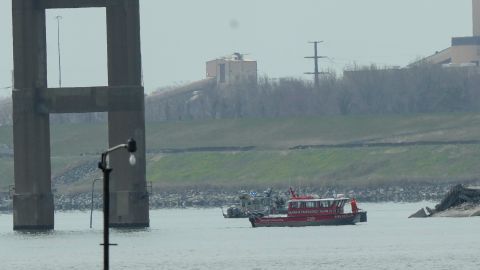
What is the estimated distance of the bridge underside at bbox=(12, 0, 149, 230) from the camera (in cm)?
12294

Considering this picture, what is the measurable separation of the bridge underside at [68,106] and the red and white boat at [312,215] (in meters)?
13.7

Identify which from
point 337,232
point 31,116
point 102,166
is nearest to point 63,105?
point 31,116

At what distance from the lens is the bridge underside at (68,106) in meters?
123

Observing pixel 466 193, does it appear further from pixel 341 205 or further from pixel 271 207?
pixel 271 207

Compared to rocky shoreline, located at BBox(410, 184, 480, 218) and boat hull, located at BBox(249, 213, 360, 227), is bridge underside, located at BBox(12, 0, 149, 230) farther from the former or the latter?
rocky shoreline, located at BBox(410, 184, 480, 218)

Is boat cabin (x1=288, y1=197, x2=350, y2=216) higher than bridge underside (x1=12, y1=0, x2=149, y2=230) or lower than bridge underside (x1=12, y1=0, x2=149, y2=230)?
lower

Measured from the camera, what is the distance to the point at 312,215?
13600 cm

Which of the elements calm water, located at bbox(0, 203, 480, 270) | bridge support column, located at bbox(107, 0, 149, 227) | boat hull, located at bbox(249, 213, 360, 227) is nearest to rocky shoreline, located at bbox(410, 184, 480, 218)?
calm water, located at bbox(0, 203, 480, 270)

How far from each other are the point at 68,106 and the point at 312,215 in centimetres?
1806

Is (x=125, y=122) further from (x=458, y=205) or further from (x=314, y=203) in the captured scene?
(x=458, y=205)

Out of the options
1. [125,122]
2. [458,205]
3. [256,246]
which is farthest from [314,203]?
[256,246]

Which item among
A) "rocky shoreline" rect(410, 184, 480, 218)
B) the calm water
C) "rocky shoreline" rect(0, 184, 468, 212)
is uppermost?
"rocky shoreline" rect(410, 184, 480, 218)

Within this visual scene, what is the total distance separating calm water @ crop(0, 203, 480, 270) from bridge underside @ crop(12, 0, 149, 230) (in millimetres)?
1681

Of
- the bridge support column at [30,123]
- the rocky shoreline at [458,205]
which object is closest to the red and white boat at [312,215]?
the rocky shoreline at [458,205]
